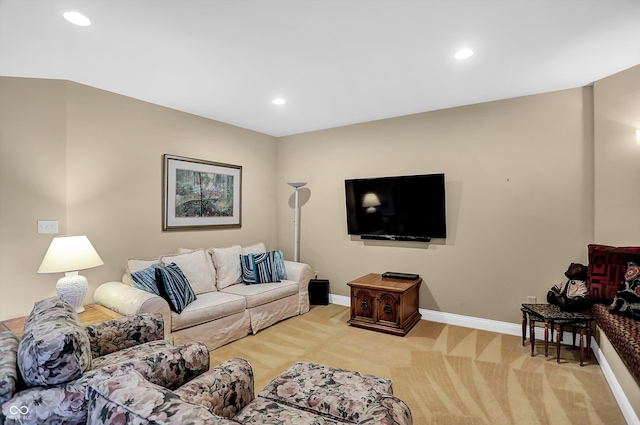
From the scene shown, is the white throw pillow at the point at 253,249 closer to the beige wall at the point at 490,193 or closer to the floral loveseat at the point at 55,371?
the beige wall at the point at 490,193

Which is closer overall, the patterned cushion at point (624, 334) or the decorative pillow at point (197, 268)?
the patterned cushion at point (624, 334)

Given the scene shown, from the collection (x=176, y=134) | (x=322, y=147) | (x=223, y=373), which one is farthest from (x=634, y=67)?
(x=176, y=134)

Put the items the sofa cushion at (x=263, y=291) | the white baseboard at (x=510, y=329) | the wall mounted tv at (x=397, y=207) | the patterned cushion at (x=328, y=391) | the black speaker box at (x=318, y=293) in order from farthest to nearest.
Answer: the black speaker box at (x=318, y=293) → the wall mounted tv at (x=397, y=207) → the sofa cushion at (x=263, y=291) → the white baseboard at (x=510, y=329) → the patterned cushion at (x=328, y=391)

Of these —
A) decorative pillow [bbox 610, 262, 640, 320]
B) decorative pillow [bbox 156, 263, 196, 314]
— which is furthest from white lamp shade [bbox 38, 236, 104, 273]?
decorative pillow [bbox 610, 262, 640, 320]

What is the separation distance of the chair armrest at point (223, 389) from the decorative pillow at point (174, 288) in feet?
5.52

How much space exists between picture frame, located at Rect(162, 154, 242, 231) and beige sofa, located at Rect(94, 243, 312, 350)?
1.47 feet

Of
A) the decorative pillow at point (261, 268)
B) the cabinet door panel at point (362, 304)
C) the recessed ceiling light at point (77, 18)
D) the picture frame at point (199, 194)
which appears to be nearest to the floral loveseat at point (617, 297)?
the cabinet door panel at point (362, 304)

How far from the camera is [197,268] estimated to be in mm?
3729

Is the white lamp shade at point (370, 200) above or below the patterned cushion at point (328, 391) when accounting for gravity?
above

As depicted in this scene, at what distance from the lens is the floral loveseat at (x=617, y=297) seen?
203 centimetres

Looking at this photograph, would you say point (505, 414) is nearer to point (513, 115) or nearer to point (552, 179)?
point (552, 179)

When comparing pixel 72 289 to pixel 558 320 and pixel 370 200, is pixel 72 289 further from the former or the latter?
pixel 558 320

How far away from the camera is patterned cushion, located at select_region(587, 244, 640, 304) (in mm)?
2695

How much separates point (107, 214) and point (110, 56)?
1609 millimetres
